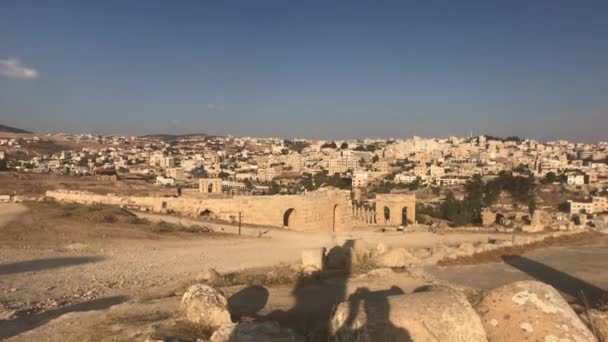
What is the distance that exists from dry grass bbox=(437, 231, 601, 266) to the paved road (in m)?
0.36

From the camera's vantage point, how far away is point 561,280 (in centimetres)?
1224

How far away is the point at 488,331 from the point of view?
18.3 feet

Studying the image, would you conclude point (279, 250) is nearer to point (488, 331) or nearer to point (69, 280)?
point (69, 280)

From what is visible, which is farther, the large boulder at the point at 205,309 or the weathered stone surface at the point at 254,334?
the large boulder at the point at 205,309

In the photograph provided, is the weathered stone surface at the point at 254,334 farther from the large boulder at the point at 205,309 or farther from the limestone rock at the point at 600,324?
the limestone rock at the point at 600,324

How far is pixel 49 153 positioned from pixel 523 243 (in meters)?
104

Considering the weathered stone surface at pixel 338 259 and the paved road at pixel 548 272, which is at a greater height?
the weathered stone surface at pixel 338 259

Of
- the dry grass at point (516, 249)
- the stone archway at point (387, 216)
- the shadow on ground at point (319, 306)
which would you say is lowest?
the stone archway at point (387, 216)

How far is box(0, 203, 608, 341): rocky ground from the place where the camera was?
758cm

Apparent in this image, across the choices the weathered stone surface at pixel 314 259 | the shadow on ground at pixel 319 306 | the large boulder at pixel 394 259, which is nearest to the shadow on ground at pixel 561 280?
the large boulder at pixel 394 259

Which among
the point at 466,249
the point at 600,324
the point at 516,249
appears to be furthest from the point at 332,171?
the point at 600,324

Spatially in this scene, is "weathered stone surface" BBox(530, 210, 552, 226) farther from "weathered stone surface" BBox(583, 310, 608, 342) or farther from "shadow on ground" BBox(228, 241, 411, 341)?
"weathered stone surface" BBox(583, 310, 608, 342)

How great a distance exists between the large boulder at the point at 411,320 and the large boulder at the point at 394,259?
22.3 feet

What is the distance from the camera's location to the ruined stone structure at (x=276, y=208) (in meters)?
21.6
